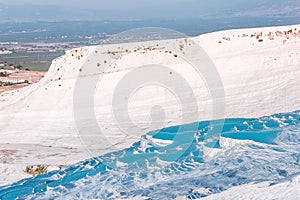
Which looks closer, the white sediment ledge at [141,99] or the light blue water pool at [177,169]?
the light blue water pool at [177,169]

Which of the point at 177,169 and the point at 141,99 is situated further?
the point at 141,99

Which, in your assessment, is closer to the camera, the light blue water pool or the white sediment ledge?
the light blue water pool

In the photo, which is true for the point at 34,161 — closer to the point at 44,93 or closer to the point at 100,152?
the point at 100,152

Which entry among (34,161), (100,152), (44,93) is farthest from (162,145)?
(44,93)

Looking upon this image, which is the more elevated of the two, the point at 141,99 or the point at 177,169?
the point at 141,99
